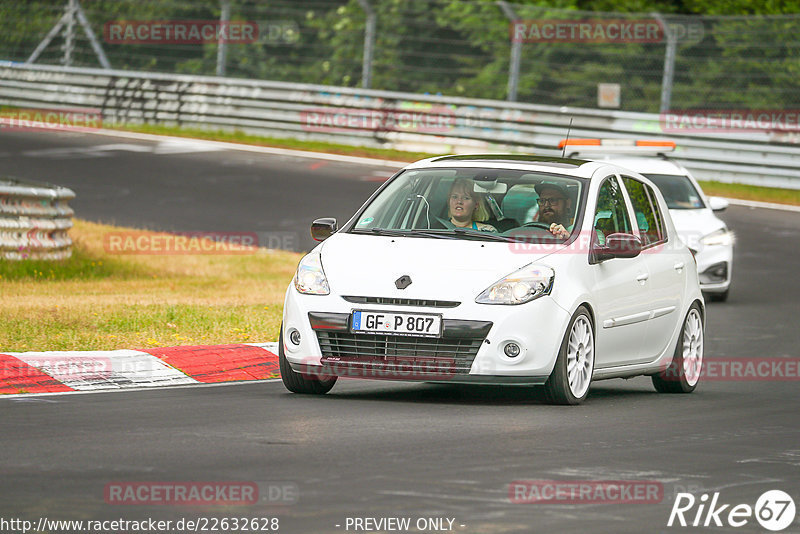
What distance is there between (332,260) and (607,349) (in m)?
1.92

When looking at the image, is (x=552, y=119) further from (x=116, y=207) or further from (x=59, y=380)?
(x=59, y=380)

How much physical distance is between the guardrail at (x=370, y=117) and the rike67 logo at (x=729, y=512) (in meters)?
21.7

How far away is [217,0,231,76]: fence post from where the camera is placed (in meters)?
33.4

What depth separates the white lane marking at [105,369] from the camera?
414 inches

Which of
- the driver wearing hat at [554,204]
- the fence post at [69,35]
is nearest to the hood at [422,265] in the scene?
the driver wearing hat at [554,204]

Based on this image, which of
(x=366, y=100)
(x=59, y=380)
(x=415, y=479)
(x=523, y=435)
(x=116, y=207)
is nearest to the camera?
(x=415, y=479)

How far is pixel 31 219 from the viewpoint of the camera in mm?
18094

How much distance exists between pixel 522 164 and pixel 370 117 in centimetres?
2155

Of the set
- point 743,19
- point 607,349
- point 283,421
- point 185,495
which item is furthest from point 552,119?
point 185,495

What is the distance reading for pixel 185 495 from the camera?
22.2ft
